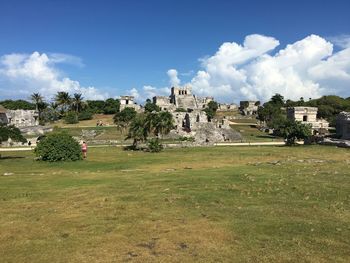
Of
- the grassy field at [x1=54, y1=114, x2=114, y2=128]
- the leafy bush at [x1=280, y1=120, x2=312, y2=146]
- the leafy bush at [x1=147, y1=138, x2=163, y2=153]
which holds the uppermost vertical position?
the grassy field at [x1=54, y1=114, x2=114, y2=128]

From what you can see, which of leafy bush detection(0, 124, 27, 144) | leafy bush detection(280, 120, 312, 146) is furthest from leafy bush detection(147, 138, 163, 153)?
leafy bush detection(280, 120, 312, 146)

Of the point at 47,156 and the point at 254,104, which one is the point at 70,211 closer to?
the point at 47,156

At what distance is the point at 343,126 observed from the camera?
217ft

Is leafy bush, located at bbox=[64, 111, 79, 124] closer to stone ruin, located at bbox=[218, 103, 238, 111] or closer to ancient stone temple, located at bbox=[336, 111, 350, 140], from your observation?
ancient stone temple, located at bbox=[336, 111, 350, 140]

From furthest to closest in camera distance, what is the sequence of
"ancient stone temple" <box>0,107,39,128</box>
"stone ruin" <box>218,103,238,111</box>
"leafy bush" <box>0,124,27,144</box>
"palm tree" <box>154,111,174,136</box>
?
"stone ruin" <box>218,103,238,111</box>, "ancient stone temple" <box>0,107,39,128</box>, "palm tree" <box>154,111,174,136</box>, "leafy bush" <box>0,124,27,144</box>

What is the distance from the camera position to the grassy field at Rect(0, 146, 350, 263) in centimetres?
896

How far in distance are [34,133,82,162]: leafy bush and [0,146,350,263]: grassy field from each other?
48.4 ft

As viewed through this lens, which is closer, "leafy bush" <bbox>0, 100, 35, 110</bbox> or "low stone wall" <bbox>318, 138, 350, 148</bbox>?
"low stone wall" <bbox>318, 138, 350, 148</bbox>

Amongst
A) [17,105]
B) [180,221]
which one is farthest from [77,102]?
[180,221]

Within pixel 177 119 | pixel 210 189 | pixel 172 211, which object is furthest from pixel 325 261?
pixel 177 119

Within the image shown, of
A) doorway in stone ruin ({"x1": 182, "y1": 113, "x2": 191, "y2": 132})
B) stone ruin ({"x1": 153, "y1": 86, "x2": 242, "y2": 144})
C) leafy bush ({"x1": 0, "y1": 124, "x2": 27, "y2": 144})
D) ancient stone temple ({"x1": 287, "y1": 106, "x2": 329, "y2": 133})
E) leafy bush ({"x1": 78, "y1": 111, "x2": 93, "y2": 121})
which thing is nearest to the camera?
leafy bush ({"x1": 0, "y1": 124, "x2": 27, "y2": 144})

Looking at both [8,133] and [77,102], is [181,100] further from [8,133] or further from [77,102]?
[8,133]

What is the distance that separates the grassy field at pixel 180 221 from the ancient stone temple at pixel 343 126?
159 ft

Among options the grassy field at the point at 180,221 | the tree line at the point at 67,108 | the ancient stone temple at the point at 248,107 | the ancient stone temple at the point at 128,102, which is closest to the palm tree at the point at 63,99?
the tree line at the point at 67,108
